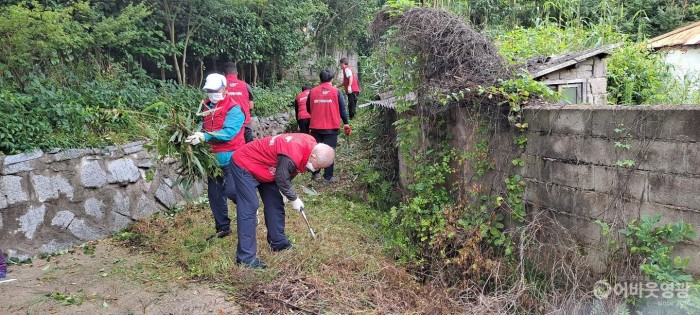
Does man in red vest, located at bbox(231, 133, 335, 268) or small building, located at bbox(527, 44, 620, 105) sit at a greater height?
small building, located at bbox(527, 44, 620, 105)

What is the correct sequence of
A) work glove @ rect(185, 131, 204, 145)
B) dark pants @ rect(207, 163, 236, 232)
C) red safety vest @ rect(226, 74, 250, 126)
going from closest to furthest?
1. work glove @ rect(185, 131, 204, 145)
2. dark pants @ rect(207, 163, 236, 232)
3. red safety vest @ rect(226, 74, 250, 126)

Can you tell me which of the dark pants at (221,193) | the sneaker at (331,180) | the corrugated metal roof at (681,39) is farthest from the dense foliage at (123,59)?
the corrugated metal roof at (681,39)

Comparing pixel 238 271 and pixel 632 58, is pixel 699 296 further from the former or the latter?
pixel 632 58

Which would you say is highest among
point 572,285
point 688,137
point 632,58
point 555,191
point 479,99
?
point 632,58

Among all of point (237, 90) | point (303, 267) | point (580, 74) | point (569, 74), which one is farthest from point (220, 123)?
point (580, 74)

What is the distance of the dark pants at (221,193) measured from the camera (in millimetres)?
5207

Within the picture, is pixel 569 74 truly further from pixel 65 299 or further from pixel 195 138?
pixel 65 299

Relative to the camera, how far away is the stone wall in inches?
196

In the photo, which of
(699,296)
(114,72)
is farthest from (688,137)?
(114,72)

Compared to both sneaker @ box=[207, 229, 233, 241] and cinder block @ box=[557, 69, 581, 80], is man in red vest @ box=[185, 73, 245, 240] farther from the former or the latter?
cinder block @ box=[557, 69, 581, 80]

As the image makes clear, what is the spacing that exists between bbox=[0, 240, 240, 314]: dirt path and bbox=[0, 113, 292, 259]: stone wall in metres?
0.34

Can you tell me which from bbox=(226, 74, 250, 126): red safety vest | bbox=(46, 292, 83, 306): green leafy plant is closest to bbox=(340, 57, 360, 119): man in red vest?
bbox=(226, 74, 250, 126): red safety vest

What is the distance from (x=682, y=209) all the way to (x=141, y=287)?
4.22 meters

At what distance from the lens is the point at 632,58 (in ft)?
22.4
